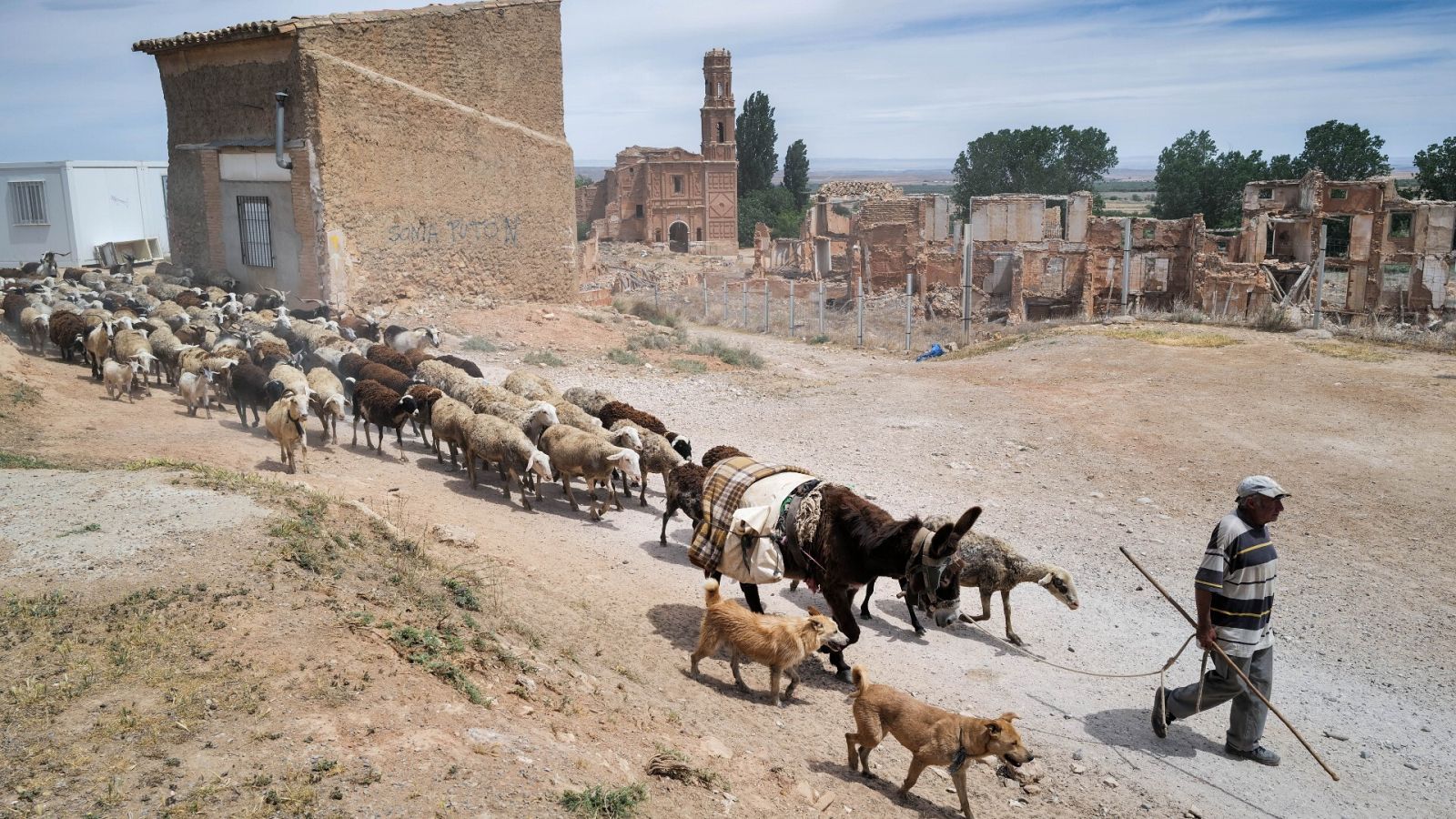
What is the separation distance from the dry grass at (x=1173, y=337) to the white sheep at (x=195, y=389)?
1827 centimetres

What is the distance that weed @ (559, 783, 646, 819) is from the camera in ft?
14.4

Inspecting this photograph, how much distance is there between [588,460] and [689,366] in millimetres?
10103

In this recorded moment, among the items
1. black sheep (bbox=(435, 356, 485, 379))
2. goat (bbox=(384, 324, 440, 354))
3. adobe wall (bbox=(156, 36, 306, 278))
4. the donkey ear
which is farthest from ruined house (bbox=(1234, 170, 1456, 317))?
the donkey ear

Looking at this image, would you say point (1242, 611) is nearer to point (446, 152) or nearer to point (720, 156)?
point (446, 152)

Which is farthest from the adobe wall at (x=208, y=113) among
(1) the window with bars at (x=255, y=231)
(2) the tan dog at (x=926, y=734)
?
(2) the tan dog at (x=926, y=734)

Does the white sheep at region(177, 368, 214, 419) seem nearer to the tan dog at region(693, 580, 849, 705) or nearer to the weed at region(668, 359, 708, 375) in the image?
the weed at region(668, 359, 708, 375)

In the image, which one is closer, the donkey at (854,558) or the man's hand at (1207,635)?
the man's hand at (1207,635)

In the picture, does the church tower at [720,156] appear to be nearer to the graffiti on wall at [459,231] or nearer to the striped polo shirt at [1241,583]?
the graffiti on wall at [459,231]

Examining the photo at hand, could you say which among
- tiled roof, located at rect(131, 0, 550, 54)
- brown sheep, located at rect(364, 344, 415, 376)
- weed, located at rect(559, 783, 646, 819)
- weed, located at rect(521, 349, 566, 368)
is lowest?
weed, located at rect(559, 783, 646, 819)

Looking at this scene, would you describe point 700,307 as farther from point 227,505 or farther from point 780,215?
point 780,215

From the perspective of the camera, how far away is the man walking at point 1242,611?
256 inches

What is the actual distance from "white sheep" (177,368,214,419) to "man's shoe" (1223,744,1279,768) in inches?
507

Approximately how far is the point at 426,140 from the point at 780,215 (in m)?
60.9

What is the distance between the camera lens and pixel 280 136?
20188mm
